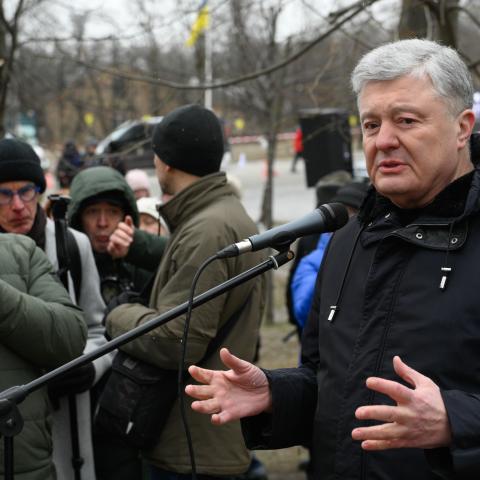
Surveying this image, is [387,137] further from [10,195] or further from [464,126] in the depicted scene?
[10,195]

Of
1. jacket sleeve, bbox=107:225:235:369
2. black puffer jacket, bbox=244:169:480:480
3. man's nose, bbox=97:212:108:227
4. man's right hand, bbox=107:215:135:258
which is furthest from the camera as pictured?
man's nose, bbox=97:212:108:227

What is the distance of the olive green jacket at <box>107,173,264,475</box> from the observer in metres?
3.14

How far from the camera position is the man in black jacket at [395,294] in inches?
76.2

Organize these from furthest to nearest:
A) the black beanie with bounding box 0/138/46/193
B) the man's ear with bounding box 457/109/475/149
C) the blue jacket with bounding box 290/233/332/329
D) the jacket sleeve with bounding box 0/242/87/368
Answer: the blue jacket with bounding box 290/233/332/329 → the black beanie with bounding box 0/138/46/193 → the jacket sleeve with bounding box 0/242/87/368 → the man's ear with bounding box 457/109/475/149

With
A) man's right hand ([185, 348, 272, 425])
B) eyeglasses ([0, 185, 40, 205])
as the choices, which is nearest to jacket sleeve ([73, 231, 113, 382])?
eyeglasses ([0, 185, 40, 205])

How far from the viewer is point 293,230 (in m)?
2.12

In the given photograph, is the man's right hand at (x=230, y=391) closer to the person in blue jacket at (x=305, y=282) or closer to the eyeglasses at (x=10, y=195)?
the eyeglasses at (x=10, y=195)

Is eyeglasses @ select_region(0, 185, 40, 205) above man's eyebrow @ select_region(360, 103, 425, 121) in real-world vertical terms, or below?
below

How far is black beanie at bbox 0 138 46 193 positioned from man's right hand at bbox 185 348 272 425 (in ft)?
6.08

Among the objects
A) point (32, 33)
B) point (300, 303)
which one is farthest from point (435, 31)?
point (32, 33)

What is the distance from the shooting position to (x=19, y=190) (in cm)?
360

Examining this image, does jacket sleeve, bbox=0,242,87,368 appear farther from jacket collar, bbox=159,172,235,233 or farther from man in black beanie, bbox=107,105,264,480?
jacket collar, bbox=159,172,235,233

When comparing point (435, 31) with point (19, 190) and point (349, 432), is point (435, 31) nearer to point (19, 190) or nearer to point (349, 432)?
point (19, 190)

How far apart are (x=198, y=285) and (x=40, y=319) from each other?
647 millimetres
